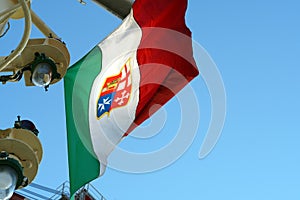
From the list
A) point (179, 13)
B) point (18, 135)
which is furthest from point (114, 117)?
point (18, 135)

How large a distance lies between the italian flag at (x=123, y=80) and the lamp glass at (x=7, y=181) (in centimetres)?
234

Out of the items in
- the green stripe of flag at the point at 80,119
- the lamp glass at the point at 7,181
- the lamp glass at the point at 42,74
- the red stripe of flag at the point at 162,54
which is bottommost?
the lamp glass at the point at 7,181

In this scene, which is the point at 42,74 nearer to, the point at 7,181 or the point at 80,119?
the point at 7,181

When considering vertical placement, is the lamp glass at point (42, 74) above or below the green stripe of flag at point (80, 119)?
below

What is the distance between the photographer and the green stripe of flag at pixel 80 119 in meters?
4.99

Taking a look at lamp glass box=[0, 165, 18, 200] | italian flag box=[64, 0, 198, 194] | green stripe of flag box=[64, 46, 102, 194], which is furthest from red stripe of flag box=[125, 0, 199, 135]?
lamp glass box=[0, 165, 18, 200]

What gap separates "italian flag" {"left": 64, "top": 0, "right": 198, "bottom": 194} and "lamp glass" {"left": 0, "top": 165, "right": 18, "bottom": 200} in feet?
7.67

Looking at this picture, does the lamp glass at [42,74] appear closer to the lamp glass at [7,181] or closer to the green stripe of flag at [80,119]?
the lamp glass at [7,181]

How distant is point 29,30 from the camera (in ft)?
8.84

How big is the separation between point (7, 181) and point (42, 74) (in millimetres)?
861

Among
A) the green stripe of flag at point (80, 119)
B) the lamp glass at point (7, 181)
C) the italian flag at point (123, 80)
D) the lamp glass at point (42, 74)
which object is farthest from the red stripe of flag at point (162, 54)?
the lamp glass at point (7, 181)

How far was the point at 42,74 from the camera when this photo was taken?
3.20 meters

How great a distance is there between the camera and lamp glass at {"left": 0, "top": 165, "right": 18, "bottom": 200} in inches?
97.1

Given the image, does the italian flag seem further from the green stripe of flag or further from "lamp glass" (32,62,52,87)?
"lamp glass" (32,62,52,87)
